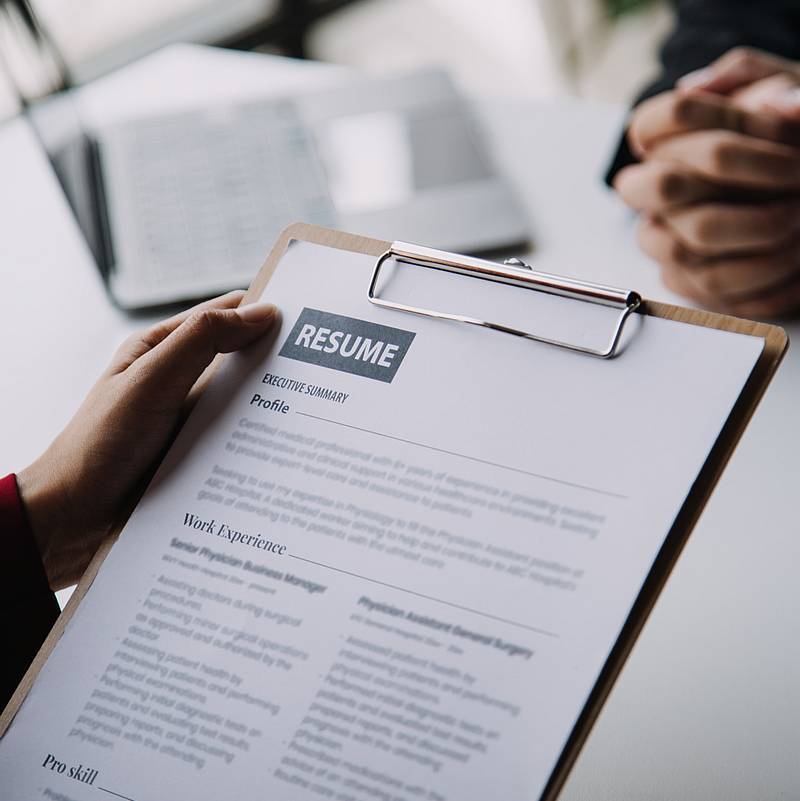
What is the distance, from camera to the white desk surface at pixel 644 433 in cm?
65

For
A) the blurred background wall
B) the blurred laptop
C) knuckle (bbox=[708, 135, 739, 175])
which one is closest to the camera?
knuckle (bbox=[708, 135, 739, 175])

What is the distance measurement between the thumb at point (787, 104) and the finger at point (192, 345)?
0.59m

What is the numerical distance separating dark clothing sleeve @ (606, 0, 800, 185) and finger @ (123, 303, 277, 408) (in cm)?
81

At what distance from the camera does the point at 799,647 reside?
2.28 ft

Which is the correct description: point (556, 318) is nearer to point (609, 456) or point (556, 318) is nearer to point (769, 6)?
point (609, 456)

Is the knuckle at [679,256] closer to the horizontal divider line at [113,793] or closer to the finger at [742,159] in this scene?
the finger at [742,159]

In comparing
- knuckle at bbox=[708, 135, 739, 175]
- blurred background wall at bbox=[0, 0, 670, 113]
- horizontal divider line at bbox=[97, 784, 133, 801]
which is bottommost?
horizontal divider line at bbox=[97, 784, 133, 801]

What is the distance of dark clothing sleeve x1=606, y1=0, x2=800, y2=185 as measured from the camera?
119cm

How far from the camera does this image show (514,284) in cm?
55

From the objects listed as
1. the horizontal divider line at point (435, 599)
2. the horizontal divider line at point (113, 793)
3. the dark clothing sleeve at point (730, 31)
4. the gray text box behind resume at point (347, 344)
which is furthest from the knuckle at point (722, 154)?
the horizontal divider line at point (113, 793)

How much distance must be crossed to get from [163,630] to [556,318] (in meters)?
0.28

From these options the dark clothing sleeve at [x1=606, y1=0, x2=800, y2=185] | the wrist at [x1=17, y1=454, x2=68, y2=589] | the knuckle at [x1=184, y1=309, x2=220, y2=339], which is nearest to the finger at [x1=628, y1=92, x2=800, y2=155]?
the dark clothing sleeve at [x1=606, y1=0, x2=800, y2=185]

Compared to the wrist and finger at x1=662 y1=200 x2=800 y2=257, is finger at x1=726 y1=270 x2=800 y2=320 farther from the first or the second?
the wrist

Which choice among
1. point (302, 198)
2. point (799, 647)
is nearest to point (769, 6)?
point (302, 198)
